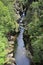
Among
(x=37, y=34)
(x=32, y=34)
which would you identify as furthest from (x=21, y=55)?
(x=37, y=34)

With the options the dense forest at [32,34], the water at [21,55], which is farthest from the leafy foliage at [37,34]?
the water at [21,55]

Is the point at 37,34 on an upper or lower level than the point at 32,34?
upper

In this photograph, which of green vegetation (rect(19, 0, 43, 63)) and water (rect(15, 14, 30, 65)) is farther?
water (rect(15, 14, 30, 65))

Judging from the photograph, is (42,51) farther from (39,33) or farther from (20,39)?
(20,39)

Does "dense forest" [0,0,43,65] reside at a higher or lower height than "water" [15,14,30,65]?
higher

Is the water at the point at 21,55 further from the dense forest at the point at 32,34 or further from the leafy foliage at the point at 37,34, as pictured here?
the leafy foliage at the point at 37,34

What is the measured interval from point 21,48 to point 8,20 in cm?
701

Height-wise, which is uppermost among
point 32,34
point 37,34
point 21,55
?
point 37,34

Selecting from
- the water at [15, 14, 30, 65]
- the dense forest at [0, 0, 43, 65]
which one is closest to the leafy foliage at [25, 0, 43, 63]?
the dense forest at [0, 0, 43, 65]

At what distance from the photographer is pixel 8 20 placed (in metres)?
51.7

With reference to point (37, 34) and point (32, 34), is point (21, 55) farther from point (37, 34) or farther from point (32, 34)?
point (37, 34)

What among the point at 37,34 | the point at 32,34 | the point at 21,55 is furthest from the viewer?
the point at 32,34

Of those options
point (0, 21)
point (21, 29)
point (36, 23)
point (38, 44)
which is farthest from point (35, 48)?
point (21, 29)

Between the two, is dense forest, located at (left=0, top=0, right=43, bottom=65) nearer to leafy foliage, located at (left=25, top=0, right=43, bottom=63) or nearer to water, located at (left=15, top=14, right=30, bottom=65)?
leafy foliage, located at (left=25, top=0, right=43, bottom=63)
